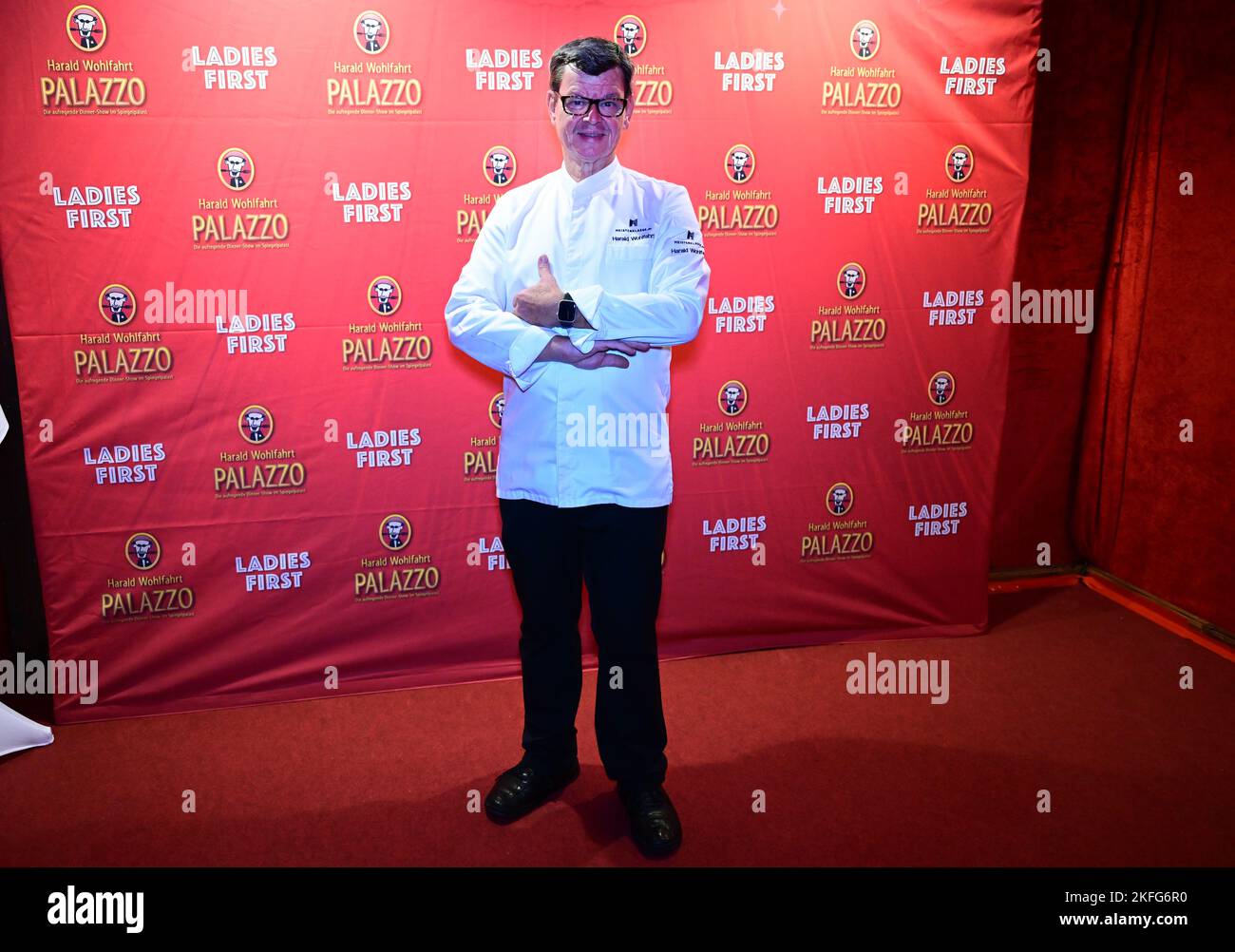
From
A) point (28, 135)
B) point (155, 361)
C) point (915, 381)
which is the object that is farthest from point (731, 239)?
point (28, 135)

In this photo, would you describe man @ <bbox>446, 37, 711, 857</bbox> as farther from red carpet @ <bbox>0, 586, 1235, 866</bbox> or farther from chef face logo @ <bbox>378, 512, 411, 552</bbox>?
chef face logo @ <bbox>378, 512, 411, 552</bbox>

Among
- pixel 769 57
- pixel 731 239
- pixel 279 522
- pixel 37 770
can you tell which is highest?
pixel 769 57

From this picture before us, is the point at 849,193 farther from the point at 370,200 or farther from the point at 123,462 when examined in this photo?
the point at 123,462

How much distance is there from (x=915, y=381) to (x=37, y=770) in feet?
10.6

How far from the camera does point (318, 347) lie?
9.95 ft

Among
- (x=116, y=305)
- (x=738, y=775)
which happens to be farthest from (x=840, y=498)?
(x=116, y=305)

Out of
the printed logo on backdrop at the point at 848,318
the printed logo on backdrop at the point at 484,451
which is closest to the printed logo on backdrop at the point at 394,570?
the printed logo on backdrop at the point at 484,451

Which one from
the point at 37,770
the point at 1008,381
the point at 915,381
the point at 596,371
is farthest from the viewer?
the point at 1008,381

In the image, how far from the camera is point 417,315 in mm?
3078

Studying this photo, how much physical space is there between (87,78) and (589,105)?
1684mm

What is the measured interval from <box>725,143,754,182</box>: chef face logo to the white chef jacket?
1006 millimetres

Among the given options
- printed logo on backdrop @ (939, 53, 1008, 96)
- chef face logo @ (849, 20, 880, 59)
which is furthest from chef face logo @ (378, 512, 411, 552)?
printed logo on backdrop @ (939, 53, 1008, 96)

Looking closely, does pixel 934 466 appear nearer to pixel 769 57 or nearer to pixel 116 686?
pixel 769 57

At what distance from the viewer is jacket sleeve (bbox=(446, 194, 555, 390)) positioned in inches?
82.8
